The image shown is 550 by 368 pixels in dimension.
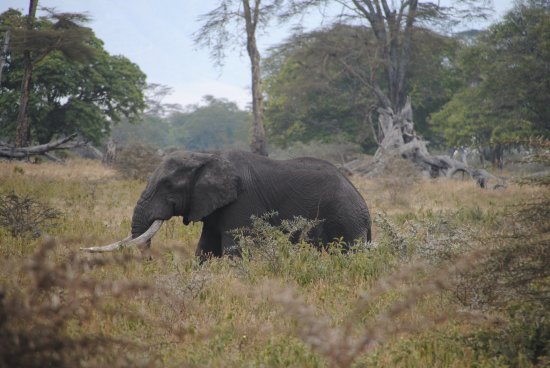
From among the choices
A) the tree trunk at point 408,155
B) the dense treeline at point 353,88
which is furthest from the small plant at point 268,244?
the dense treeline at point 353,88

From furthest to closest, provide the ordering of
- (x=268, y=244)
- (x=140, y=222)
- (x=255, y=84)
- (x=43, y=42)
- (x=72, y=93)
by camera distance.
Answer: (x=72, y=93), (x=255, y=84), (x=43, y=42), (x=140, y=222), (x=268, y=244)

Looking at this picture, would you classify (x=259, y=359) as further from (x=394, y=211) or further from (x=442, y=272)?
(x=394, y=211)

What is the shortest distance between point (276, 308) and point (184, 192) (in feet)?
9.24

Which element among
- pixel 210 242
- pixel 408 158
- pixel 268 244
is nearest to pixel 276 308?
pixel 268 244

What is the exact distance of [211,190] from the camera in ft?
Answer: 23.1

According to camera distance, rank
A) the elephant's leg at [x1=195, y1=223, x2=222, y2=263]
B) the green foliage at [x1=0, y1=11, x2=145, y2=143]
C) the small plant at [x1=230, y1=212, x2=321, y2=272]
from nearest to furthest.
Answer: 1. the small plant at [x1=230, y1=212, x2=321, y2=272]
2. the elephant's leg at [x1=195, y1=223, x2=222, y2=263]
3. the green foliage at [x1=0, y1=11, x2=145, y2=143]

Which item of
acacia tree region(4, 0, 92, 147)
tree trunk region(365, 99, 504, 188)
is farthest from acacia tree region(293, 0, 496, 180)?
acacia tree region(4, 0, 92, 147)

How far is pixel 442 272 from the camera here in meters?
4.69

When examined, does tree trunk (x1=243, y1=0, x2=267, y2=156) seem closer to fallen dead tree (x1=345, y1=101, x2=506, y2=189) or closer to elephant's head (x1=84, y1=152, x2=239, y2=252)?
fallen dead tree (x1=345, y1=101, x2=506, y2=189)

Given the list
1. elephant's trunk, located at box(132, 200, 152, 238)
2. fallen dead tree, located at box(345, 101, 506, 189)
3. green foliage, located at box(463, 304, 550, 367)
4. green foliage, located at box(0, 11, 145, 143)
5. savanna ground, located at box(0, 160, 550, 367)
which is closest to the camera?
savanna ground, located at box(0, 160, 550, 367)

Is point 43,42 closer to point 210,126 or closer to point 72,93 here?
point 72,93

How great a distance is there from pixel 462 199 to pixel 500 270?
12039 millimetres

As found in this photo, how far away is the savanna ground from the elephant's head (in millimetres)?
535

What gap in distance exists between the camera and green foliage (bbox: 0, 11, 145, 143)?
2950 cm
